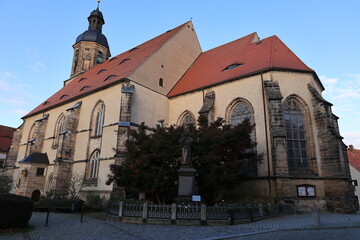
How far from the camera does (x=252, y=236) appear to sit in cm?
666

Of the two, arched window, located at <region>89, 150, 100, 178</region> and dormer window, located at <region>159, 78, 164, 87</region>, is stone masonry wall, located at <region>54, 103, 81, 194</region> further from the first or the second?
dormer window, located at <region>159, 78, 164, 87</region>

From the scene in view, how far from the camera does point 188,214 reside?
342 inches

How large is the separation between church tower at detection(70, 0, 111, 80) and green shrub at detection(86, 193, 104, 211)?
62.6ft

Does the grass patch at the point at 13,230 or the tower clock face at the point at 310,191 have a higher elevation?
the tower clock face at the point at 310,191

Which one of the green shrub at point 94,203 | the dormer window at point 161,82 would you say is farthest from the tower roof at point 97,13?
the green shrub at point 94,203

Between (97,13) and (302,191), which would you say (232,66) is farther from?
(97,13)

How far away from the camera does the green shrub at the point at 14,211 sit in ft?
25.7

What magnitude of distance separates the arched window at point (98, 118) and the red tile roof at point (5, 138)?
19.8 metres

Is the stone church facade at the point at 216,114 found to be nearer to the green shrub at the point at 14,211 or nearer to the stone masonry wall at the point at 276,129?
the stone masonry wall at the point at 276,129

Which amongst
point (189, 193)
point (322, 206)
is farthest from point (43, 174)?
point (322, 206)

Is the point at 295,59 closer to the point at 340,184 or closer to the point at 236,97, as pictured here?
the point at 236,97

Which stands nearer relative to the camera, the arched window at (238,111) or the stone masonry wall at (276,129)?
the stone masonry wall at (276,129)

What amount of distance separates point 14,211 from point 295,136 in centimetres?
1341

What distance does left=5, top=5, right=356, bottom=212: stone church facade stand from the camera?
528 inches
